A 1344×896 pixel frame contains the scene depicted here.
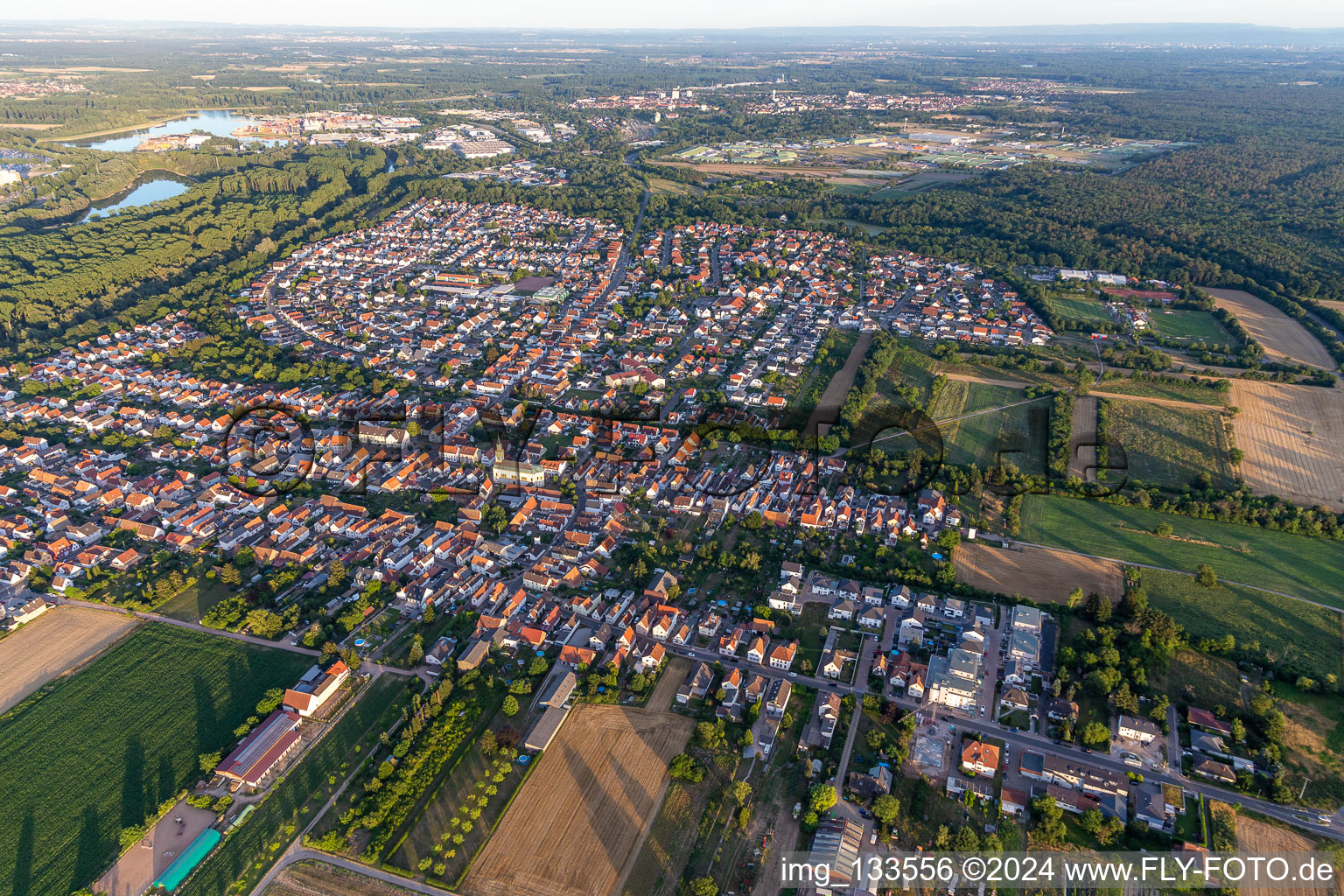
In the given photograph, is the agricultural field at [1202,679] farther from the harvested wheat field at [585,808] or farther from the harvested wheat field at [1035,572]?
the harvested wheat field at [585,808]

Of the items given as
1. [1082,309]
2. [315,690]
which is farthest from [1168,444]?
[315,690]

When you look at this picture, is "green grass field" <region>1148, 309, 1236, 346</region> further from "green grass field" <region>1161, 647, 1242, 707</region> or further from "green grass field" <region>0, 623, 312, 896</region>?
"green grass field" <region>0, 623, 312, 896</region>

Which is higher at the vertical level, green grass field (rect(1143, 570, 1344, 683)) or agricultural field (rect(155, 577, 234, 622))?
green grass field (rect(1143, 570, 1344, 683))

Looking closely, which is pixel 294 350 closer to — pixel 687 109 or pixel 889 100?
pixel 687 109

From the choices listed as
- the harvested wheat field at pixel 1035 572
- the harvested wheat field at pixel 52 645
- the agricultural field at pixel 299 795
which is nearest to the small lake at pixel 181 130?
the harvested wheat field at pixel 52 645

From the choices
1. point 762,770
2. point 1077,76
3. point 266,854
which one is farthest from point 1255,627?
point 1077,76

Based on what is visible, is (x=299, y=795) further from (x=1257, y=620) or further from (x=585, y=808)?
(x=1257, y=620)

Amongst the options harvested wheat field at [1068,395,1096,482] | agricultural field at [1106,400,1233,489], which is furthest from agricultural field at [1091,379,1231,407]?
harvested wheat field at [1068,395,1096,482]
